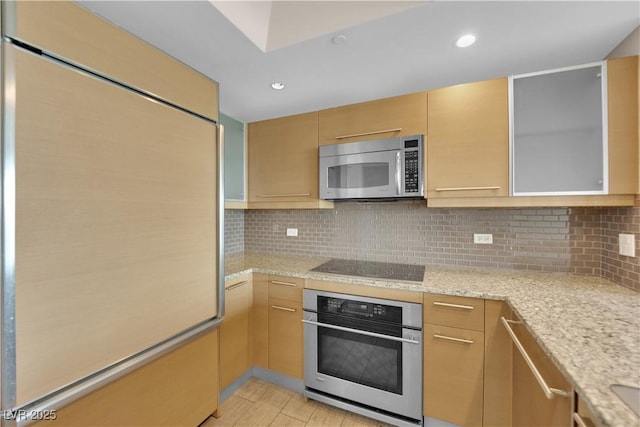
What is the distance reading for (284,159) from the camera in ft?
7.44

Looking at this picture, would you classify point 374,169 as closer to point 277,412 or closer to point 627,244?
point 627,244

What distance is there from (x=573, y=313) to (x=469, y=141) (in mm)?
1069

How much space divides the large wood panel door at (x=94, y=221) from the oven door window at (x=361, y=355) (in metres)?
0.92

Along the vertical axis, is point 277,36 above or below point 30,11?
above

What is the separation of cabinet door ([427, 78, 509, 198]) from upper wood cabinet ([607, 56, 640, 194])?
18.0 inches

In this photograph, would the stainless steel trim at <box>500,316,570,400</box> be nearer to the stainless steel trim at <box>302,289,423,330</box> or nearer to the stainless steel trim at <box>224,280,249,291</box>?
the stainless steel trim at <box>302,289,423,330</box>

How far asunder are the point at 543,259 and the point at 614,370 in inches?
51.7

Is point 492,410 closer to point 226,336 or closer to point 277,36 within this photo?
point 226,336

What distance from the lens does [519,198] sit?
157 centimetres

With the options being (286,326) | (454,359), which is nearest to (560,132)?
(454,359)

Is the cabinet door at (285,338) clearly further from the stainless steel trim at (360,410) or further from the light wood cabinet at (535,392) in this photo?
the light wood cabinet at (535,392)

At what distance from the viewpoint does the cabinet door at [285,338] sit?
73.1 inches

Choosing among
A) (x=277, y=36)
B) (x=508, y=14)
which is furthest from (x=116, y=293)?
(x=508, y=14)

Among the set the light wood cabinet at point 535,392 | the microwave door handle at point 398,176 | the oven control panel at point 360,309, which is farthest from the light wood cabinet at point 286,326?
the light wood cabinet at point 535,392
